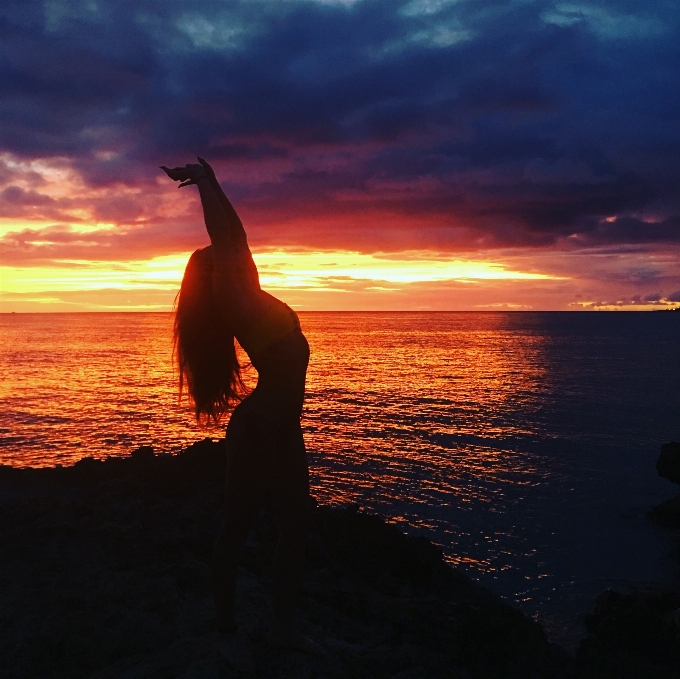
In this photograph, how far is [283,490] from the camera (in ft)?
12.6

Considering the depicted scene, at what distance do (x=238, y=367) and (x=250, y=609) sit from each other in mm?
2491

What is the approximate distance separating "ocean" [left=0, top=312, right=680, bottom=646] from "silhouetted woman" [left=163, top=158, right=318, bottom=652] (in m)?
6.91

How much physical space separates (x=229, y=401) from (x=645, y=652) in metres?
6.22

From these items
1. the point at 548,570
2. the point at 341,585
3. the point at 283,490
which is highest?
the point at 283,490

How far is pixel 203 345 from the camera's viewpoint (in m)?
3.75

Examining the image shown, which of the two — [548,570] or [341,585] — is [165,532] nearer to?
[341,585]

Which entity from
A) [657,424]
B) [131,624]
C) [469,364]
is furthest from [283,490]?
[469,364]

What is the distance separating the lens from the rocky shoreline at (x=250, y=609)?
14.6 ft

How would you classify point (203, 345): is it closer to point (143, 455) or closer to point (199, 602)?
point (199, 602)

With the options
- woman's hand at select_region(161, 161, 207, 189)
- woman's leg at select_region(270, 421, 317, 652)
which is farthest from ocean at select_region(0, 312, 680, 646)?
woman's hand at select_region(161, 161, 207, 189)

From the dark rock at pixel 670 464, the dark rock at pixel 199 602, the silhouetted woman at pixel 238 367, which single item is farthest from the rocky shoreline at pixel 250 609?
the dark rock at pixel 670 464

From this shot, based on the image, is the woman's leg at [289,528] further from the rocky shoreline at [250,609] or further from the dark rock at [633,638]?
the dark rock at [633,638]

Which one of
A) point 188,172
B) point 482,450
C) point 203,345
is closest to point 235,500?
point 203,345

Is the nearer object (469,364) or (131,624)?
(131,624)
